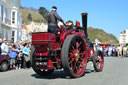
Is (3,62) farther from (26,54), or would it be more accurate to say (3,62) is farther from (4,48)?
(26,54)

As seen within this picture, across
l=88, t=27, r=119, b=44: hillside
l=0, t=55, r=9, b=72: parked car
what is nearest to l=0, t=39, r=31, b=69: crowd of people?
l=0, t=55, r=9, b=72: parked car

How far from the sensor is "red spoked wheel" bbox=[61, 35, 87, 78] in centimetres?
705

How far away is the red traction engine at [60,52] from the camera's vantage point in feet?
23.3

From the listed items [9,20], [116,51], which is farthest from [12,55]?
[116,51]

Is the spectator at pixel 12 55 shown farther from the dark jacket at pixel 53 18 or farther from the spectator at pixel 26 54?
the dark jacket at pixel 53 18

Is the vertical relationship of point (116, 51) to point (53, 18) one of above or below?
below

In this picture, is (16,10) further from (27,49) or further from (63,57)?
(63,57)

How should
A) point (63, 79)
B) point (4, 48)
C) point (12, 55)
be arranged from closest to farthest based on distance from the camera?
point (63, 79) < point (4, 48) < point (12, 55)

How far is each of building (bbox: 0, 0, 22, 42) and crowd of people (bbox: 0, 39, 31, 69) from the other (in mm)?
13759

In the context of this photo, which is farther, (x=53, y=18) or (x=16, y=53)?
(x=16, y=53)

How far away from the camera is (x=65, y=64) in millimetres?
7008

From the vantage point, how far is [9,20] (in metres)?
29.3

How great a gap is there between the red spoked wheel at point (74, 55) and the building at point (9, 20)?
19256 mm

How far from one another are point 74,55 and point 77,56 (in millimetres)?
155
